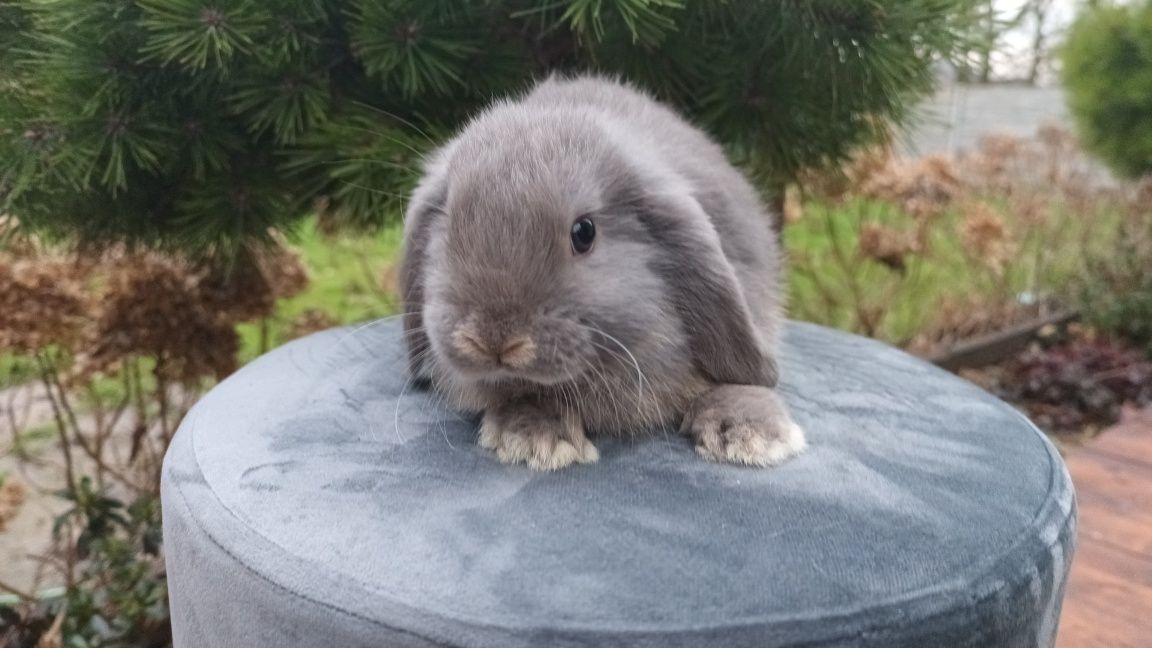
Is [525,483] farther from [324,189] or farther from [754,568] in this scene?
[324,189]

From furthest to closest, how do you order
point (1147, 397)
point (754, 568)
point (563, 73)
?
point (1147, 397), point (563, 73), point (754, 568)

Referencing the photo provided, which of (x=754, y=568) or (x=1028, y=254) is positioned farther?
(x=1028, y=254)

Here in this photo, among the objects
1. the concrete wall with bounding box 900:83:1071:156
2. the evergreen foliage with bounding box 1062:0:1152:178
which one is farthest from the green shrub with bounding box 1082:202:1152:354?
the concrete wall with bounding box 900:83:1071:156

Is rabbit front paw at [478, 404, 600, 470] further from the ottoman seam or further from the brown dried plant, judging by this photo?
the brown dried plant

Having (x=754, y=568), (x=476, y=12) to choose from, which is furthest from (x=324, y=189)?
(x=754, y=568)

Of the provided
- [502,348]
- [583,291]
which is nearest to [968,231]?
[583,291]

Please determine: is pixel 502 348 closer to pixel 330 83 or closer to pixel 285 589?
pixel 285 589

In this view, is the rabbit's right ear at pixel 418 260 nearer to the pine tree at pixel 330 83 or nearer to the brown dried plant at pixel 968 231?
the pine tree at pixel 330 83
